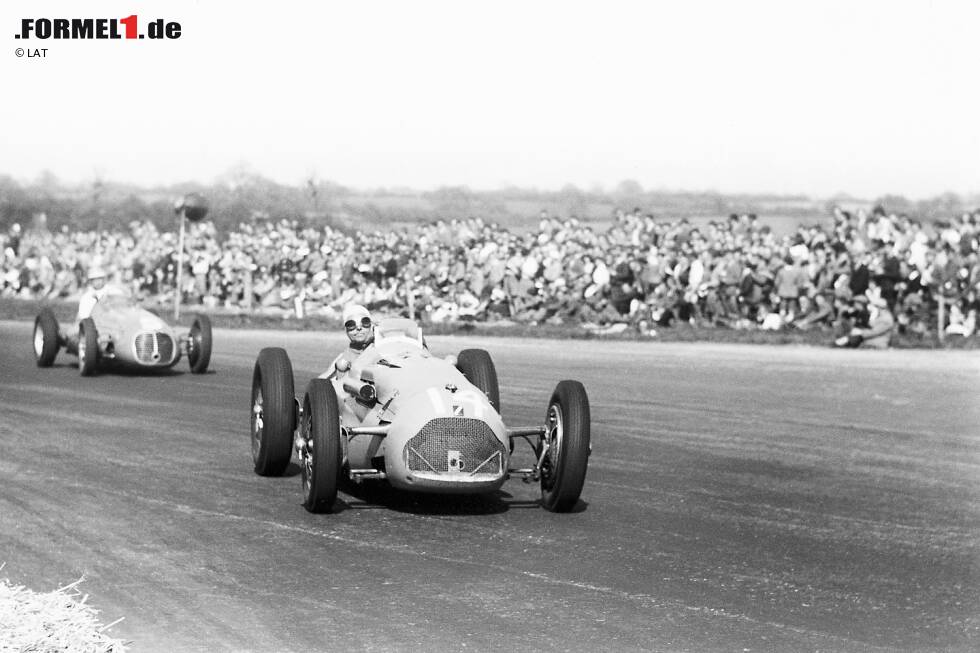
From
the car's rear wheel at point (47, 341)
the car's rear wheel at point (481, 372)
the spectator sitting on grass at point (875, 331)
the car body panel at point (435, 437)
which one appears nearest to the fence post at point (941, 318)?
the spectator sitting on grass at point (875, 331)

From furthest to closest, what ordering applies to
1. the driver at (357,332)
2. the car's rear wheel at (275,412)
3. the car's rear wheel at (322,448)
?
the driver at (357,332), the car's rear wheel at (275,412), the car's rear wheel at (322,448)

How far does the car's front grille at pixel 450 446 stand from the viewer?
8.31m

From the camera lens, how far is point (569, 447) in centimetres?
855

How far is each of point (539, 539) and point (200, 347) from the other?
1046 cm

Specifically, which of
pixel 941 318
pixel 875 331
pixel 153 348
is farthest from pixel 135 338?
pixel 941 318

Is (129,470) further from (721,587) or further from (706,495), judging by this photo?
(721,587)

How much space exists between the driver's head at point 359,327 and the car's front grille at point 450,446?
1806mm

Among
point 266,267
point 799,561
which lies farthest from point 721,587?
point 266,267

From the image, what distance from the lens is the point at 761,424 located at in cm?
1380

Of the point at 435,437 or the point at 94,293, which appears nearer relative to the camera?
the point at 435,437

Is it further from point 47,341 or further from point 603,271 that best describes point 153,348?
point 603,271

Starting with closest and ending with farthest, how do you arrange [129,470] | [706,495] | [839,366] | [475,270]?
[706,495] → [129,470] → [839,366] → [475,270]

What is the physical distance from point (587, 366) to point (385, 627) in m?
13.9

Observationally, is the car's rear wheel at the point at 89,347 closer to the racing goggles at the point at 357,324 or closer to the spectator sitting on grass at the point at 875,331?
the racing goggles at the point at 357,324
